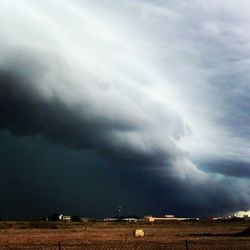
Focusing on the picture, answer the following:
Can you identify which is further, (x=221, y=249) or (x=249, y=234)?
(x=249, y=234)

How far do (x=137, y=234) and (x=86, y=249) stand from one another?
33889 mm

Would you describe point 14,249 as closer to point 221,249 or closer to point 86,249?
point 86,249

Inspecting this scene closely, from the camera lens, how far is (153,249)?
135 feet

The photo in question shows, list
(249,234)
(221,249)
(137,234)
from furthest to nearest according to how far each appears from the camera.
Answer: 1. (137,234)
2. (249,234)
3. (221,249)

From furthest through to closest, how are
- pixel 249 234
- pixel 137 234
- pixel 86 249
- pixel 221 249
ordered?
pixel 137 234
pixel 249 234
pixel 86 249
pixel 221 249

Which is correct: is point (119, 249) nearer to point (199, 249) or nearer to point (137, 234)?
point (199, 249)

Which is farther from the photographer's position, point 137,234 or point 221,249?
point 137,234

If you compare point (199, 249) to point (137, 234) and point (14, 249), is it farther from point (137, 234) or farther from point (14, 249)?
point (137, 234)

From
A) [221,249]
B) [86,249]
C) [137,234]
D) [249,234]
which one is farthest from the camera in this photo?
[137,234]

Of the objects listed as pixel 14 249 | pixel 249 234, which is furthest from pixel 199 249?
pixel 249 234

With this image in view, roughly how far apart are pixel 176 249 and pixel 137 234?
35.9 m

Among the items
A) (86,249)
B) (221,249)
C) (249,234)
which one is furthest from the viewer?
(249,234)

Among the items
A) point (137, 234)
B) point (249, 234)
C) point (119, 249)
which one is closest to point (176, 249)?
point (119, 249)

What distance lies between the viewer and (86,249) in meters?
43.2
